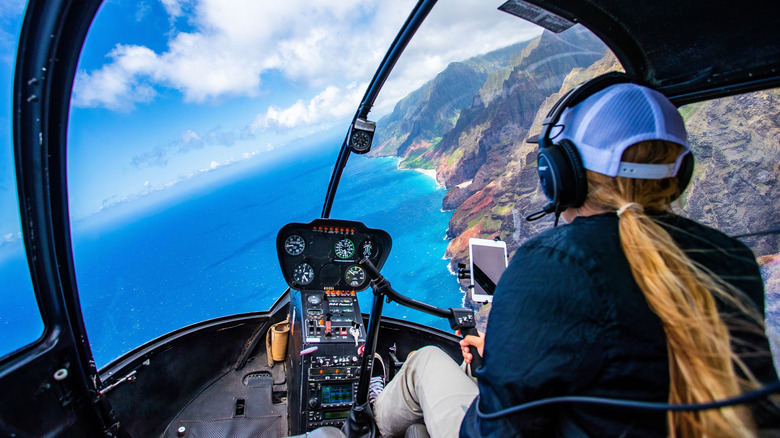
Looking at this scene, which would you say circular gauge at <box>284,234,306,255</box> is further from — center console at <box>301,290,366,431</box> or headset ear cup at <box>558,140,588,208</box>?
headset ear cup at <box>558,140,588,208</box>

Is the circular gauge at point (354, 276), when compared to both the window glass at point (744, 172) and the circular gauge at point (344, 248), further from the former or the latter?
the window glass at point (744, 172)

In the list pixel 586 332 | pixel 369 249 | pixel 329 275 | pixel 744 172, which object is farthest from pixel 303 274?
pixel 744 172

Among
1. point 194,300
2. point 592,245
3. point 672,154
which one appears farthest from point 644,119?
point 194,300

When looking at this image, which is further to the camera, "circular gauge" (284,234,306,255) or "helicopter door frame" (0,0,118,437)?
"circular gauge" (284,234,306,255)

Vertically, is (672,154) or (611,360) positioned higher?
(672,154)

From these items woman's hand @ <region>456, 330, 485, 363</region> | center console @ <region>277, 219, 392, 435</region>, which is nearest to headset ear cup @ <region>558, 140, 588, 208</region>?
woman's hand @ <region>456, 330, 485, 363</region>

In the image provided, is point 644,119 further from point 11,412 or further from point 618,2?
point 11,412

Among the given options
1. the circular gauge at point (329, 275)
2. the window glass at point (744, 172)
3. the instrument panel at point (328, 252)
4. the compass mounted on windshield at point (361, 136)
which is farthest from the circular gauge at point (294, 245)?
the window glass at point (744, 172)
